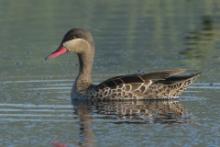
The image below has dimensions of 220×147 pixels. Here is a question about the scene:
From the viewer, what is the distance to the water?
1173 cm

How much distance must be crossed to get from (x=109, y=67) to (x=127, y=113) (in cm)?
447

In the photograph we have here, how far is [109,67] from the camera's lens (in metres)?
17.8

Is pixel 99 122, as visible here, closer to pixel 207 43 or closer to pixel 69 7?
pixel 207 43

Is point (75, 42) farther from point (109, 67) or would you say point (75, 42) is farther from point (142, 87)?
point (109, 67)

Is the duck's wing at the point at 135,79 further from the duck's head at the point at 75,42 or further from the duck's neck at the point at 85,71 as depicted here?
the duck's head at the point at 75,42

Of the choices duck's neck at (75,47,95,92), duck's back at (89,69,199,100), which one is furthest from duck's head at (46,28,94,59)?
duck's back at (89,69,199,100)

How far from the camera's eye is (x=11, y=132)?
470 inches

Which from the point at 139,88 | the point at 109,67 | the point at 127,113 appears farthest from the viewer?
the point at 109,67

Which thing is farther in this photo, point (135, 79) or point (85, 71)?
point (85, 71)

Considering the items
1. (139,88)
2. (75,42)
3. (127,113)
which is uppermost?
(75,42)

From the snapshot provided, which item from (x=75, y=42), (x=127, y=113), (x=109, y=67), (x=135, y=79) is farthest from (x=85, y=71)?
(x=127, y=113)

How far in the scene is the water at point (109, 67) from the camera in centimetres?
1173

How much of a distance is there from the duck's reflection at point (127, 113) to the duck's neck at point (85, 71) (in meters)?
0.54

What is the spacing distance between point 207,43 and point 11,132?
31.1 feet
